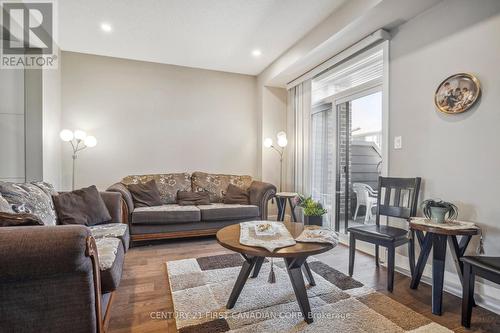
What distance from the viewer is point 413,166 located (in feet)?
8.18

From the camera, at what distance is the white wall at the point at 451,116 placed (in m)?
1.91

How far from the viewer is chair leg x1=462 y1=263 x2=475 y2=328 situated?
1631mm

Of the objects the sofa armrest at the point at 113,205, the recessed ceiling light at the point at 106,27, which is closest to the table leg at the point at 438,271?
the sofa armrest at the point at 113,205

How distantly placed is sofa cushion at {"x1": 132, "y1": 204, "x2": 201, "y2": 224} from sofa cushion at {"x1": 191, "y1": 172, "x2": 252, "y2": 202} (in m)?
0.66

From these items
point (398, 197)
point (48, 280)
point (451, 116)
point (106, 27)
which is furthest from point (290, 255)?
point (106, 27)

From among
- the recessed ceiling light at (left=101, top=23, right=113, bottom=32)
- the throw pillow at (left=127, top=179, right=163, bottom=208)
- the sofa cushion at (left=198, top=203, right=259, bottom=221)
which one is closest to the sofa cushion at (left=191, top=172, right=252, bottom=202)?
the sofa cushion at (left=198, top=203, right=259, bottom=221)

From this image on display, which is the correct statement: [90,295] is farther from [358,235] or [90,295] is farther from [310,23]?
[310,23]

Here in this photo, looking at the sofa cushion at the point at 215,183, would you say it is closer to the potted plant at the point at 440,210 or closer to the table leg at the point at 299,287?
the table leg at the point at 299,287

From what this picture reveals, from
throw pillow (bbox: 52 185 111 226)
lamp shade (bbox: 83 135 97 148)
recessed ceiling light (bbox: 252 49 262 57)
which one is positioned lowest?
throw pillow (bbox: 52 185 111 226)

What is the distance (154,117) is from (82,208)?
2201mm

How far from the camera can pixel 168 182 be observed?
4.02 m

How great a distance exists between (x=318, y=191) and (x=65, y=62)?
14.0 feet

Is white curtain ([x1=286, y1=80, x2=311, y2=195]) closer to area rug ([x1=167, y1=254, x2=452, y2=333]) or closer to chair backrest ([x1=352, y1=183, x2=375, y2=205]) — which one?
chair backrest ([x1=352, y1=183, x2=375, y2=205])

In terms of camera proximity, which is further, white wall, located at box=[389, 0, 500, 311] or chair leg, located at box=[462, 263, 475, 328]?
white wall, located at box=[389, 0, 500, 311]
